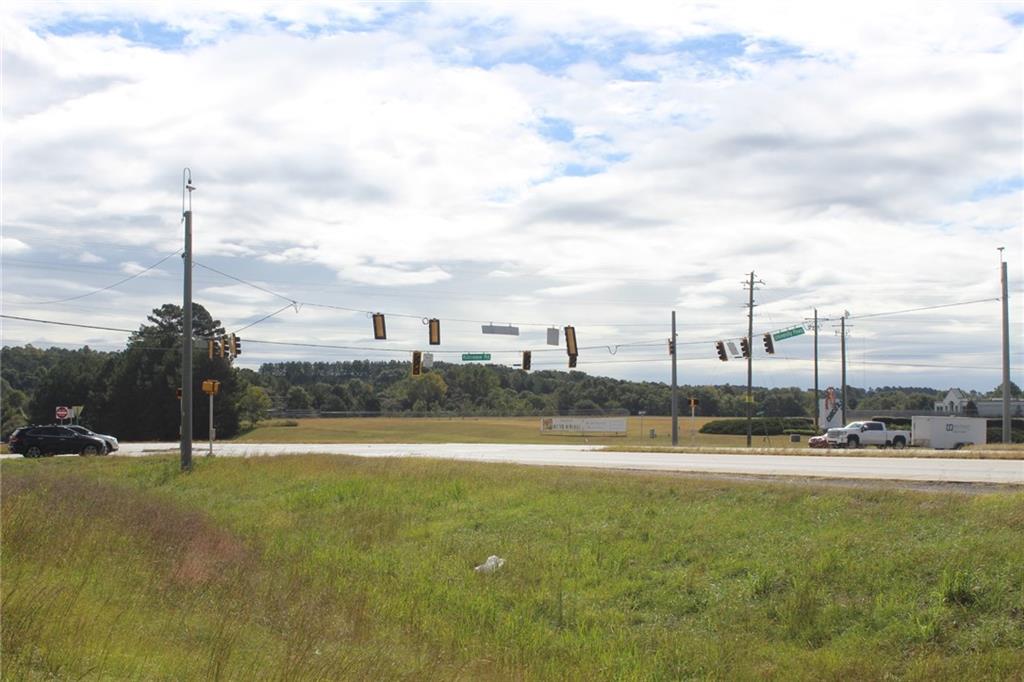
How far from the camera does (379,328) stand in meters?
44.8

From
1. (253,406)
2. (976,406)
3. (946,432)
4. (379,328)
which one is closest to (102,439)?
(379,328)

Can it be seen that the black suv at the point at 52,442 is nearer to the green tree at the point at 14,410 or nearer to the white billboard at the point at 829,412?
the white billboard at the point at 829,412

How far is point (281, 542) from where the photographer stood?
1877cm

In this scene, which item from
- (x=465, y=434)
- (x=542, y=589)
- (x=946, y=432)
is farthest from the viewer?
(x=465, y=434)

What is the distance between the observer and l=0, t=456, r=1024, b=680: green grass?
9578mm

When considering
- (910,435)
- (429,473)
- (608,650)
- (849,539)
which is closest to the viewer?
(608,650)

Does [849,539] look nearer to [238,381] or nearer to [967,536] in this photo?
[967,536]

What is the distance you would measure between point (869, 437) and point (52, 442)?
4719cm

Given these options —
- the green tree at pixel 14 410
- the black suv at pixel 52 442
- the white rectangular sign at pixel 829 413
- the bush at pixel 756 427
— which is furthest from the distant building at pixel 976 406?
the green tree at pixel 14 410

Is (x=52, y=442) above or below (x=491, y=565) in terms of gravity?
above

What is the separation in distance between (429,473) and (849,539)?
1554 centimetres

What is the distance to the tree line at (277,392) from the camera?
87.8m

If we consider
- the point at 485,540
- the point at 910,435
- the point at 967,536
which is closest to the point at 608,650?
the point at 967,536

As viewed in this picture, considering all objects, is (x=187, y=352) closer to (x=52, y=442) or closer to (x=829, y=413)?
(x=52, y=442)
